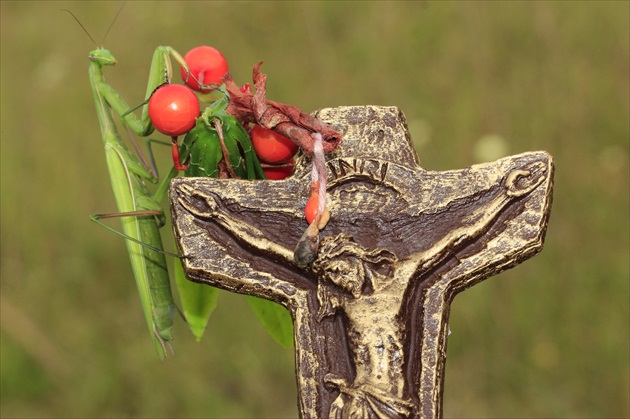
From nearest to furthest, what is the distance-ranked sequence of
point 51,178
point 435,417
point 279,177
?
point 435,417 → point 279,177 → point 51,178

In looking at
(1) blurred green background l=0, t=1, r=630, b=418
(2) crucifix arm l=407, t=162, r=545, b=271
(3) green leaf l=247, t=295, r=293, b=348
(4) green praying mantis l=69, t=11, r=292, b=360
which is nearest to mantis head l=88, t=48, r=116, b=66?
(4) green praying mantis l=69, t=11, r=292, b=360

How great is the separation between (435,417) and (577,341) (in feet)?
4.19

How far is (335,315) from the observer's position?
1.01 m

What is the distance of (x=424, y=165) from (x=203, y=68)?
129 cm

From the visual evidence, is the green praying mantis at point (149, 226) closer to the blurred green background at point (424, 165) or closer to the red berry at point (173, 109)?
the red berry at point (173, 109)

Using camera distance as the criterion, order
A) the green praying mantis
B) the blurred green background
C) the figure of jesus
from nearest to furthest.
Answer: the figure of jesus < the green praying mantis < the blurred green background

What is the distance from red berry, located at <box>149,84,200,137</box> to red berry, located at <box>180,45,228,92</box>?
0.07 meters

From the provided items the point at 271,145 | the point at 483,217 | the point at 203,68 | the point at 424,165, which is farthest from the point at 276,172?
the point at 424,165

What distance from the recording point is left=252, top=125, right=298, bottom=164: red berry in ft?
3.53

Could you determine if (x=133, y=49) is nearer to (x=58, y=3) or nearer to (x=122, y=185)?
(x=58, y=3)

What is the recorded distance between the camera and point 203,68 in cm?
113

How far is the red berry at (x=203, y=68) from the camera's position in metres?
1.13

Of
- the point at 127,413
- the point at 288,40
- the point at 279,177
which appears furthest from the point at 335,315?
the point at 288,40

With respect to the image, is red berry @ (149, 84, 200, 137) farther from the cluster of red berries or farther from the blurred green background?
the blurred green background
